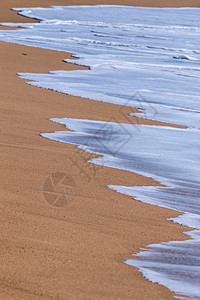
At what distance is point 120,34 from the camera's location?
19422 mm

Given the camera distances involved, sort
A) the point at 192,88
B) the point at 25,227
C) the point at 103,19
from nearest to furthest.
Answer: the point at 25,227 → the point at 192,88 → the point at 103,19

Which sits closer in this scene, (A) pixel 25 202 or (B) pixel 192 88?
(A) pixel 25 202

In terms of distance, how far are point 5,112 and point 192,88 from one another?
4775 millimetres

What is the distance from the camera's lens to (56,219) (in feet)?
12.9

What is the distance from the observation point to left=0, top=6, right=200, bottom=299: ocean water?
377 cm

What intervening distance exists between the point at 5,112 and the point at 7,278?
4.38 meters

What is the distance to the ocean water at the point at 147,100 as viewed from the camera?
3.77 metres

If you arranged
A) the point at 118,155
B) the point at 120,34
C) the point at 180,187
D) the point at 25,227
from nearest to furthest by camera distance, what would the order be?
the point at 25,227, the point at 180,187, the point at 118,155, the point at 120,34

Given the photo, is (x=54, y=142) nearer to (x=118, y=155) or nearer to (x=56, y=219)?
(x=118, y=155)

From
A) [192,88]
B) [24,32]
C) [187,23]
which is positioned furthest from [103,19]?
[192,88]

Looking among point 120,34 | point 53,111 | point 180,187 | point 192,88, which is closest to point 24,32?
point 120,34

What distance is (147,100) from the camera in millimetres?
9414

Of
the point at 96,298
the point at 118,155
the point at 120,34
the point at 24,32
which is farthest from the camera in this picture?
the point at 120,34

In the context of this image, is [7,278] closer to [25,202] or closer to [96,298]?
[96,298]
